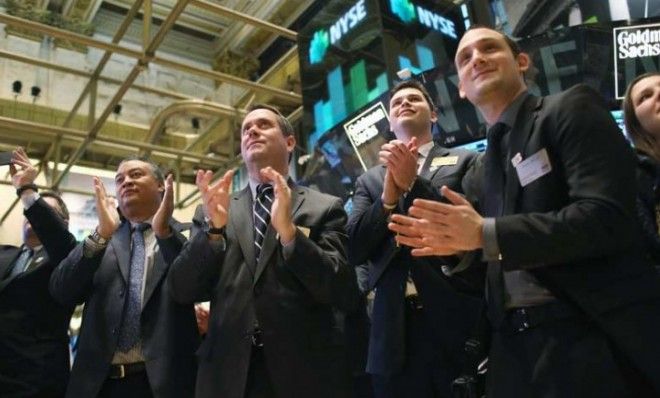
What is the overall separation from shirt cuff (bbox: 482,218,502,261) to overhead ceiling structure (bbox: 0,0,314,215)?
456cm

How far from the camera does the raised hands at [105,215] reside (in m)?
2.34

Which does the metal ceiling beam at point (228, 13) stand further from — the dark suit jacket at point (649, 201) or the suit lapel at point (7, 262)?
the dark suit jacket at point (649, 201)

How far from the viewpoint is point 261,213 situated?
202 cm

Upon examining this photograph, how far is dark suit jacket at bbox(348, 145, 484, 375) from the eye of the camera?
182cm

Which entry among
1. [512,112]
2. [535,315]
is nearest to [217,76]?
[512,112]

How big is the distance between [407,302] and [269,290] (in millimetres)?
485

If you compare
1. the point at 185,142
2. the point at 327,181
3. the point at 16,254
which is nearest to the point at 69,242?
the point at 16,254

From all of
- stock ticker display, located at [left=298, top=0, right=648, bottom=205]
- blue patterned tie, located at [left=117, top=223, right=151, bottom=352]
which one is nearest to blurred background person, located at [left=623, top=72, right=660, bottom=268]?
stock ticker display, located at [left=298, top=0, right=648, bottom=205]

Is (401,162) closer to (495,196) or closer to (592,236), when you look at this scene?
(495,196)

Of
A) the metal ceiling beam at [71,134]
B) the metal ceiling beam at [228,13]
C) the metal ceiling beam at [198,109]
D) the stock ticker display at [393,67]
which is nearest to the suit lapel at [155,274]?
the stock ticker display at [393,67]

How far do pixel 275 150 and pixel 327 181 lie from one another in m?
2.94

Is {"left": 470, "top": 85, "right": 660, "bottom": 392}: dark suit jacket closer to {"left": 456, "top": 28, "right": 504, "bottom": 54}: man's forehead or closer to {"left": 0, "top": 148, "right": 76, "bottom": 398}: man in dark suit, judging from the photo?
{"left": 456, "top": 28, "right": 504, "bottom": 54}: man's forehead

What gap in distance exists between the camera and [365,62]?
5469 mm

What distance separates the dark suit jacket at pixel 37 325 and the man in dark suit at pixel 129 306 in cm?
24
